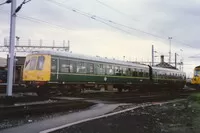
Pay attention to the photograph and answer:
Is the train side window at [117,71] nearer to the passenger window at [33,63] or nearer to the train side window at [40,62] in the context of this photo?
the passenger window at [33,63]

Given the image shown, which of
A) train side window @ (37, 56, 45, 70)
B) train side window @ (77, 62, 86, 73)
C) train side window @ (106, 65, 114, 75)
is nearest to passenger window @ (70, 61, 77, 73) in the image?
train side window @ (77, 62, 86, 73)

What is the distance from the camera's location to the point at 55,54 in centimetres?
2656

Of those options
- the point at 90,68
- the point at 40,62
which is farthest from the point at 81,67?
the point at 40,62

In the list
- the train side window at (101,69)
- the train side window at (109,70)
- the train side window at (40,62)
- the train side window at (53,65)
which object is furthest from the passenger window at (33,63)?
the train side window at (109,70)

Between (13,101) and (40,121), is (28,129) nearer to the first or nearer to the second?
(40,121)

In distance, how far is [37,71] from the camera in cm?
2661

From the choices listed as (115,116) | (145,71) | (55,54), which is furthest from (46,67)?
(145,71)

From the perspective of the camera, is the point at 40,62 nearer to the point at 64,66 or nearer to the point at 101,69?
the point at 64,66

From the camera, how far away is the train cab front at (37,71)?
2586cm

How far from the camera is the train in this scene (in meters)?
26.1

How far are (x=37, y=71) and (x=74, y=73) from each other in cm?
312

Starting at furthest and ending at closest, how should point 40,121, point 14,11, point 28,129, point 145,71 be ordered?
point 145,71, point 14,11, point 40,121, point 28,129

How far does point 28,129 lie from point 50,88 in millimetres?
16141

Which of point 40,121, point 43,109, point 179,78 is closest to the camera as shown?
point 40,121
